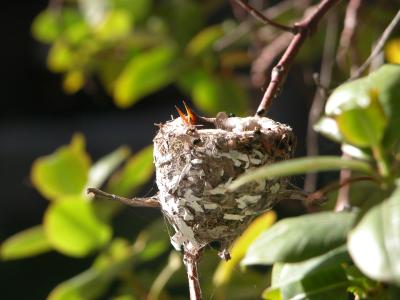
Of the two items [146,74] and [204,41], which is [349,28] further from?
[146,74]

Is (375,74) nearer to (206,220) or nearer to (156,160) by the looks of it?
(206,220)

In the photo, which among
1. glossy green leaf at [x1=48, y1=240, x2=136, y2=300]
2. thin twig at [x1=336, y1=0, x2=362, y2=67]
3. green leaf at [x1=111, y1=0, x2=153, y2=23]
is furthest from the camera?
green leaf at [x1=111, y1=0, x2=153, y2=23]

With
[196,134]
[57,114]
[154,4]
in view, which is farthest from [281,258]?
[57,114]

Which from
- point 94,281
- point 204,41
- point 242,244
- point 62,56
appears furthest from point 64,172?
point 62,56

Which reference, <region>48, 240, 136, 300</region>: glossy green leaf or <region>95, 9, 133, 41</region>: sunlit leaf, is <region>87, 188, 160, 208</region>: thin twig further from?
<region>95, 9, 133, 41</region>: sunlit leaf

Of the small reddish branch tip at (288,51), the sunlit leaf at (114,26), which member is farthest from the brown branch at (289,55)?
the sunlit leaf at (114,26)

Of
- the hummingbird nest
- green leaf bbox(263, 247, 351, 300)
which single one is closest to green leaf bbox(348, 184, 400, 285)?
green leaf bbox(263, 247, 351, 300)
